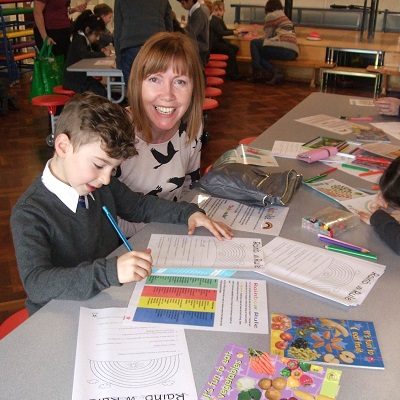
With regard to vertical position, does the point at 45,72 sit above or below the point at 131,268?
below

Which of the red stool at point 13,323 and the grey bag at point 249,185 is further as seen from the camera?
the grey bag at point 249,185

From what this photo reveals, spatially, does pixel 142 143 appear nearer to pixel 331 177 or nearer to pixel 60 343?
pixel 331 177

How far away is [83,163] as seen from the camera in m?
1.17

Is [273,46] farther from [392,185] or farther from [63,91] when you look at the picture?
[392,185]

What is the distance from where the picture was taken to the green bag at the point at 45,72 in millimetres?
4664

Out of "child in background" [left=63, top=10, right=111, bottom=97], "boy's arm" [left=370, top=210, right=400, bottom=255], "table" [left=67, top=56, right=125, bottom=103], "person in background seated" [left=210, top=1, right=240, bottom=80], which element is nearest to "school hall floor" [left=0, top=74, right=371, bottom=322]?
"person in background seated" [left=210, top=1, right=240, bottom=80]

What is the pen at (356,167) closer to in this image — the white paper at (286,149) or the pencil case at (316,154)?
the pencil case at (316,154)

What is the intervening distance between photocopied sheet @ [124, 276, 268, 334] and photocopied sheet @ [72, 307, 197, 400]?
35 mm

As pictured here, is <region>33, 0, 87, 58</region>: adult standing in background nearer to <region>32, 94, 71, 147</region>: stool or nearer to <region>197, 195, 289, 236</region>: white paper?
<region>32, 94, 71, 147</region>: stool

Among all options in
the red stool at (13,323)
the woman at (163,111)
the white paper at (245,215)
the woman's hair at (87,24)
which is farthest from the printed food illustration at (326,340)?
the woman's hair at (87,24)

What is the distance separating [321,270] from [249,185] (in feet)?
1.44

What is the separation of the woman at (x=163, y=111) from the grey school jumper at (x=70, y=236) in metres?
0.24

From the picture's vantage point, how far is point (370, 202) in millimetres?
1597

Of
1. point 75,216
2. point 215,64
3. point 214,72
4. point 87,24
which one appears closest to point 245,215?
point 75,216
